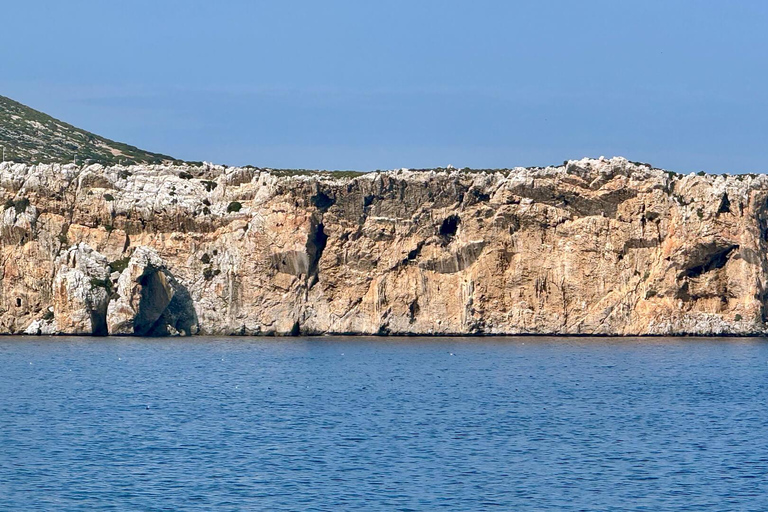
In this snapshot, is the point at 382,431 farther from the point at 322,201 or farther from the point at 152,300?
the point at 322,201

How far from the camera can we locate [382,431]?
46.0 metres

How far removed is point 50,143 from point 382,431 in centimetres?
10784

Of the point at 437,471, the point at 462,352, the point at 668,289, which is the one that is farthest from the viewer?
the point at 668,289

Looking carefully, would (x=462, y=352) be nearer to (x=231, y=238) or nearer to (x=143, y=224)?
(x=231, y=238)

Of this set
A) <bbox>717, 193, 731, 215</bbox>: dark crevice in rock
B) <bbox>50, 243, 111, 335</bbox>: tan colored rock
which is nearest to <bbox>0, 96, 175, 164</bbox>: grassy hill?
<bbox>50, 243, 111, 335</bbox>: tan colored rock

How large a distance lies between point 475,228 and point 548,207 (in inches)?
263

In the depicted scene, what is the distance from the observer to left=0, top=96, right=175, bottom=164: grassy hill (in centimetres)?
13175

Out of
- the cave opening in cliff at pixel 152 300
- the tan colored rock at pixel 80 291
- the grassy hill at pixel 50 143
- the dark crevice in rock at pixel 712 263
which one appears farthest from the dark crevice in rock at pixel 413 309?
the grassy hill at pixel 50 143

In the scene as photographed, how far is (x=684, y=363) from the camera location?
75500mm

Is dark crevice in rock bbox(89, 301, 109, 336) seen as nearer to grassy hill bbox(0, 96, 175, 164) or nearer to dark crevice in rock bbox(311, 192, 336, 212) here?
dark crevice in rock bbox(311, 192, 336, 212)

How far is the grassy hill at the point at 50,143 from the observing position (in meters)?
132

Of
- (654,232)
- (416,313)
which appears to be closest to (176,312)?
(416,313)

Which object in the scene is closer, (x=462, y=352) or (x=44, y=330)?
(x=462, y=352)

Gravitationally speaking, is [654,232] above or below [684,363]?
above
